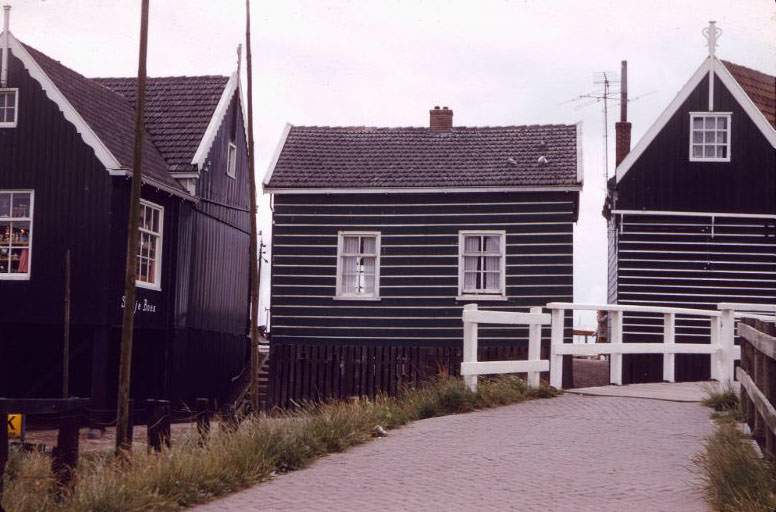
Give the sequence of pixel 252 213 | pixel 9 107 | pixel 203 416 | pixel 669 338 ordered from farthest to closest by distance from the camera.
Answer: pixel 9 107 < pixel 252 213 < pixel 669 338 < pixel 203 416

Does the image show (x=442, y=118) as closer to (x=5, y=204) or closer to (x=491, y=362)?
(x=5, y=204)

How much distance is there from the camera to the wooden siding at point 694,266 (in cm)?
2580

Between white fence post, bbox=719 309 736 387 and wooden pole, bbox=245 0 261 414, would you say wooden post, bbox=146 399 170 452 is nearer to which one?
wooden pole, bbox=245 0 261 414

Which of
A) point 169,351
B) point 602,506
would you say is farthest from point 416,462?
point 169,351

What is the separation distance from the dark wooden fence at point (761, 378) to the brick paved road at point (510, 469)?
708 millimetres

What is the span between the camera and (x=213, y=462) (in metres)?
9.41

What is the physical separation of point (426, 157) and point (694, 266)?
6.93 metres

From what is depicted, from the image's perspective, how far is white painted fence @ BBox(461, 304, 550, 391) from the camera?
14469 millimetres

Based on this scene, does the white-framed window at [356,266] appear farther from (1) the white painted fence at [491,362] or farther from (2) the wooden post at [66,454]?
(2) the wooden post at [66,454]

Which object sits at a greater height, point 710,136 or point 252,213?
point 710,136

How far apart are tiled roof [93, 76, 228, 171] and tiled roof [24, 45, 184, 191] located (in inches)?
19.1

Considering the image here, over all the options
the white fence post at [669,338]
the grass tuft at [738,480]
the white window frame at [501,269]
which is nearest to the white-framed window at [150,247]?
the white window frame at [501,269]

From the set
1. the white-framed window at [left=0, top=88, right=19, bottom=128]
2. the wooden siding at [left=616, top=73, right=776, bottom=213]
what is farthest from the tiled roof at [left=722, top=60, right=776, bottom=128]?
the white-framed window at [left=0, top=88, right=19, bottom=128]

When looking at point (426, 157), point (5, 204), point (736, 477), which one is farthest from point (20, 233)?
point (736, 477)
